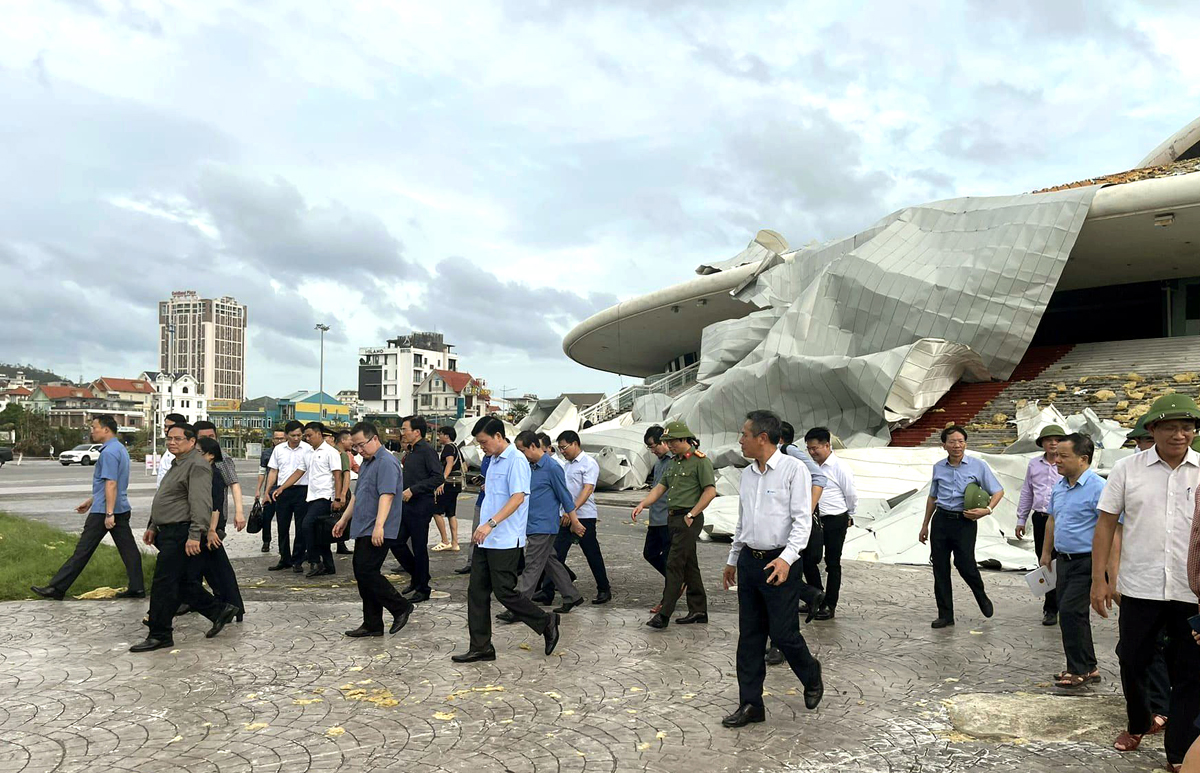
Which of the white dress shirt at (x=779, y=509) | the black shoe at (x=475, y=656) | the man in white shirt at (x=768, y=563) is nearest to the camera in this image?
the man in white shirt at (x=768, y=563)

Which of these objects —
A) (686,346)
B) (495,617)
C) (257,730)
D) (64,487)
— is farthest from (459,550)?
(686,346)

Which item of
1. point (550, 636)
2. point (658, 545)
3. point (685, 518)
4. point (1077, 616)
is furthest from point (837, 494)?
point (550, 636)

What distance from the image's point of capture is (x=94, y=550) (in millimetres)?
7711

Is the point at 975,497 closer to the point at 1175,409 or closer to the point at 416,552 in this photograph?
the point at 1175,409

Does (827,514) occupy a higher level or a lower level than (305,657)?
higher

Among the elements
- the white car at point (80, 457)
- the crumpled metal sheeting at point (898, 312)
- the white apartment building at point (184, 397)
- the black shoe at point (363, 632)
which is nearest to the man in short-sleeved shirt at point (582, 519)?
the black shoe at point (363, 632)

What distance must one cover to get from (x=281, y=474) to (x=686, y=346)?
115 ft

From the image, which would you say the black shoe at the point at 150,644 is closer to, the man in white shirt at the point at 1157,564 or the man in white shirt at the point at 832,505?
the man in white shirt at the point at 832,505

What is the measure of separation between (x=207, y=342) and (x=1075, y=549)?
159 metres

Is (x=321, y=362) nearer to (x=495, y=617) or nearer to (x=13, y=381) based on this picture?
(x=495, y=617)

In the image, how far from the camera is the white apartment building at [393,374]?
111 meters

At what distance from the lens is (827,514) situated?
24.1ft

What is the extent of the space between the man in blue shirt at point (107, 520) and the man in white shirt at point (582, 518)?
3.52 metres

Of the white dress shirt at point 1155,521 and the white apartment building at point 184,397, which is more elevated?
the white apartment building at point 184,397
